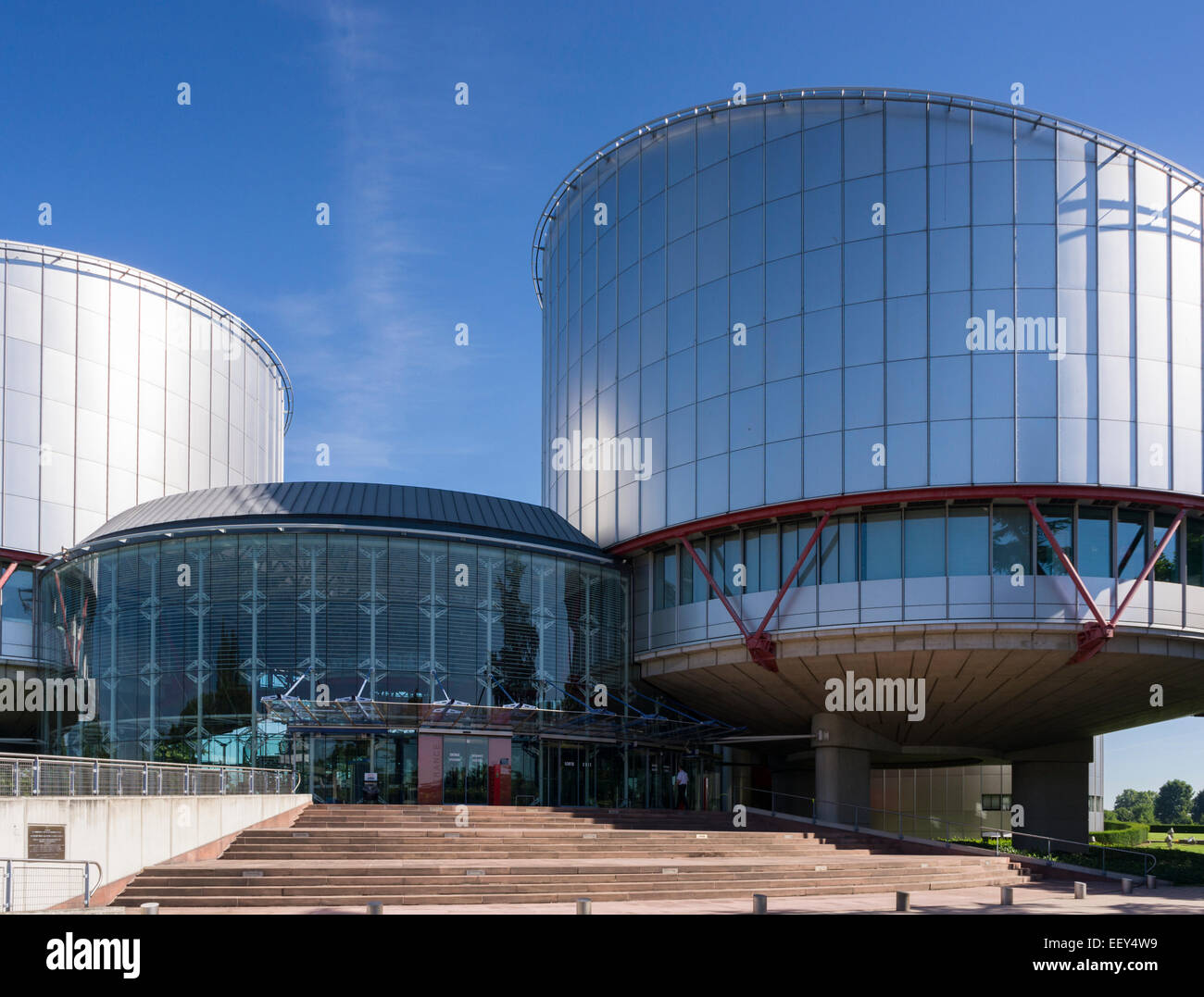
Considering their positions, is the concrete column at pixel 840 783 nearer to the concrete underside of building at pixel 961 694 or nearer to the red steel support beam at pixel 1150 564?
the concrete underside of building at pixel 961 694

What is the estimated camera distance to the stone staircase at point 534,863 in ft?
79.6

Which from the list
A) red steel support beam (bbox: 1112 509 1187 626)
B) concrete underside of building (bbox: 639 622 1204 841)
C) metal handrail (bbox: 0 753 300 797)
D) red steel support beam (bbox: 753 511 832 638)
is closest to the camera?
metal handrail (bbox: 0 753 300 797)

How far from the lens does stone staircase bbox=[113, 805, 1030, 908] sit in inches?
955

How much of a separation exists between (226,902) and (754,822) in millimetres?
20954

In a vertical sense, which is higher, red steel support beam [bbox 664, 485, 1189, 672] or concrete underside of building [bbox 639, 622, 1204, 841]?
red steel support beam [bbox 664, 485, 1189, 672]

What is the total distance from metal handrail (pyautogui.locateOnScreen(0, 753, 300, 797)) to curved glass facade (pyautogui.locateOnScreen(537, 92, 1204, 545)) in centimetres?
1955

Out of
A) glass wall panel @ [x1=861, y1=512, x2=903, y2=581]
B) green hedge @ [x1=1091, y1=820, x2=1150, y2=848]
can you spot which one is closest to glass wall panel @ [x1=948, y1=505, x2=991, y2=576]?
glass wall panel @ [x1=861, y1=512, x2=903, y2=581]

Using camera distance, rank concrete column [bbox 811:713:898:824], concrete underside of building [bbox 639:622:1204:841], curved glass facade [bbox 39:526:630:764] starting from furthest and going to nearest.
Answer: concrete column [bbox 811:713:898:824], concrete underside of building [bbox 639:622:1204:841], curved glass facade [bbox 39:526:630:764]

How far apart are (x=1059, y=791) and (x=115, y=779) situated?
128ft

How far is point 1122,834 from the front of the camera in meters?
75.4

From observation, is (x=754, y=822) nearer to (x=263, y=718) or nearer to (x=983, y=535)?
(x=983, y=535)

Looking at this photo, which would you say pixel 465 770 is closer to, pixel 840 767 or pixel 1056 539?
pixel 840 767

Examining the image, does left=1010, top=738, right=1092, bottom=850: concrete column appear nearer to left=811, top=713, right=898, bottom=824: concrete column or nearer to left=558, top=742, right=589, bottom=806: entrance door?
left=811, top=713, right=898, bottom=824: concrete column

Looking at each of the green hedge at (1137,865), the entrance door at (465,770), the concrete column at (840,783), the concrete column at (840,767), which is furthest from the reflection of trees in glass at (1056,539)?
the entrance door at (465,770)
